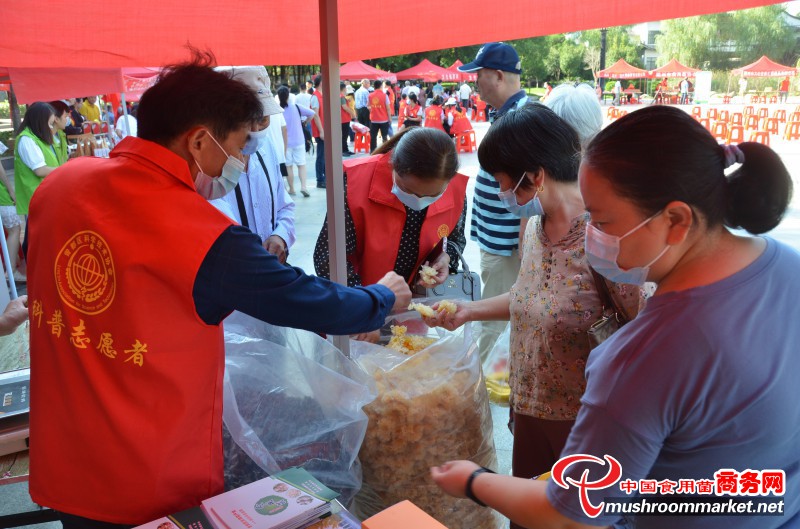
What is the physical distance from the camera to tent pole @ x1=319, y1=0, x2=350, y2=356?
152 centimetres

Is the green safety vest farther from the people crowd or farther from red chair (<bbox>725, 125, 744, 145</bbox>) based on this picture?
red chair (<bbox>725, 125, 744, 145</bbox>)

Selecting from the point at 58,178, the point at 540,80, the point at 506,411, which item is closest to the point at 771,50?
the point at 540,80

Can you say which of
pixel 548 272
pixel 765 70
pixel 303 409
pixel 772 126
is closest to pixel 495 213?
pixel 548 272

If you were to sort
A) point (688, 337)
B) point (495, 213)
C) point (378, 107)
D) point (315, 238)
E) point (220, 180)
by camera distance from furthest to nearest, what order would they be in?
point (378, 107)
point (315, 238)
point (495, 213)
point (220, 180)
point (688, 337)

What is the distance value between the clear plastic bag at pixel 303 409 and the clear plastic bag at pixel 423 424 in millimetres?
104

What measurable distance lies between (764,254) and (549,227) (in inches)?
31.2

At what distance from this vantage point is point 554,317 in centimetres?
161

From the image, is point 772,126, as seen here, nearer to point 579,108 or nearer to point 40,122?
point 579,108

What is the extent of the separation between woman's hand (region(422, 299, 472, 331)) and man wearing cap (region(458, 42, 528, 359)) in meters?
1.33

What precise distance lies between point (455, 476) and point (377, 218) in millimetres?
1287

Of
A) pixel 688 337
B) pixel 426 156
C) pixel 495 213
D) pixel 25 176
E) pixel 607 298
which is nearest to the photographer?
pixel 688 337

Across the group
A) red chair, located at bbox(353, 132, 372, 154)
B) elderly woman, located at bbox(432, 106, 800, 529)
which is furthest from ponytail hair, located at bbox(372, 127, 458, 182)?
red chair, located at bbox(353, 132, 372, 154)

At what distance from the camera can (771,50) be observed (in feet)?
104

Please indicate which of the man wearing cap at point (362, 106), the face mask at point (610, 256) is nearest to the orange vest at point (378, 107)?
the man wearing cap at point (362, 106)
